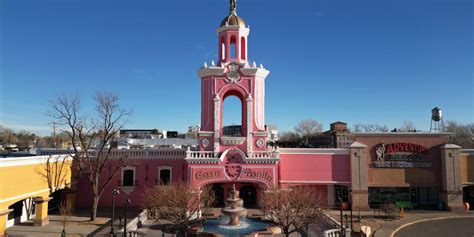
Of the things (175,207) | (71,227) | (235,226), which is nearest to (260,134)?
(235,226)

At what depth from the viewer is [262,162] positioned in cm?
2736

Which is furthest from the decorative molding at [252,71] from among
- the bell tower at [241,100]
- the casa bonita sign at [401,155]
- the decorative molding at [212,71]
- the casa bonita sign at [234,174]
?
the casa bonita sign at [401,155]

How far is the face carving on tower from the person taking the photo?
28484 mm

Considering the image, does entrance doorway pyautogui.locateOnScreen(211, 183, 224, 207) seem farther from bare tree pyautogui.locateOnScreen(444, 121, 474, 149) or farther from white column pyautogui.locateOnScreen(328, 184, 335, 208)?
bare tree pyautogui.locateOnScreen(444, 121, 474, 149)

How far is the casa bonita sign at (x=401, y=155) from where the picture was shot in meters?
30.2

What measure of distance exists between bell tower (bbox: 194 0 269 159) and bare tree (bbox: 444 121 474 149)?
1331 inches

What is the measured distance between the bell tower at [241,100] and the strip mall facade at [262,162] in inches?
3.3

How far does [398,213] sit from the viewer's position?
27.0 meters

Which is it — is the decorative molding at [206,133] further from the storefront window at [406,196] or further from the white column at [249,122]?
the storefront window at [406,196]

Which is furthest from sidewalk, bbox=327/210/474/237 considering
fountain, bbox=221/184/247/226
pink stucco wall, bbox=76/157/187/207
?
pink stucco wall, bbox=76/157/187/207

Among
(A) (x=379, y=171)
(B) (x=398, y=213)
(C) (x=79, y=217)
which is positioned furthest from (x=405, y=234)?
(C) (x=79, y=217)

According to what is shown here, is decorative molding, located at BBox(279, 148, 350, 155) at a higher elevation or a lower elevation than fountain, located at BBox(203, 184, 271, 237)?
higher

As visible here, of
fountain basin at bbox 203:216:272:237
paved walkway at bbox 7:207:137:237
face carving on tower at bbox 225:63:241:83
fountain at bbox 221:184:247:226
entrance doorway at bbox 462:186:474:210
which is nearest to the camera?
fountain basin at bbox 203:216:272:237

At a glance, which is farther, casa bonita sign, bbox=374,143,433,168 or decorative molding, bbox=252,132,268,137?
casa bonita sign, bbox=374,143,433,168
